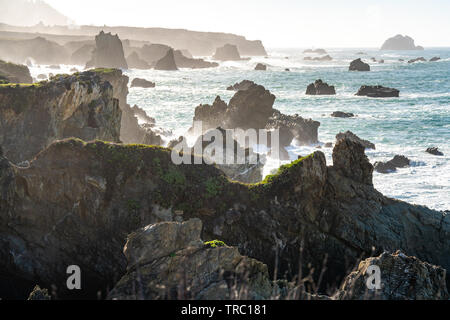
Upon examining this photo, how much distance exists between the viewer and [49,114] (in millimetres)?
18812

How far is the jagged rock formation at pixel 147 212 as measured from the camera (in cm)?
1003

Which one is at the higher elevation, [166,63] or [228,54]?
[228,54]

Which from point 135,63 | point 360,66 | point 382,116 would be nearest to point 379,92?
point 382,116

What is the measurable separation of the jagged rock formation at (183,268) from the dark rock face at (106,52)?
335 feet

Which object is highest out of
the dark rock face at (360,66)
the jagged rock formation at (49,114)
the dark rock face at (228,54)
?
the dark rock face at (228,54)

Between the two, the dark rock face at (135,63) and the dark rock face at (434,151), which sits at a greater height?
the dark rock face at (135,63)

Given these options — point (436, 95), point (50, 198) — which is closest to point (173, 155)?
point (50, 198)

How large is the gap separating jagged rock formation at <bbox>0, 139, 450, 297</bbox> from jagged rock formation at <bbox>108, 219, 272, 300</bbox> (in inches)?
84.0

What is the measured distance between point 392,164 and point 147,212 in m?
21.6

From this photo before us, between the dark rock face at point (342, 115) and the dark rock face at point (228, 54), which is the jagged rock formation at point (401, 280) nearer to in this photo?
the dark rock face at point (342, 115)

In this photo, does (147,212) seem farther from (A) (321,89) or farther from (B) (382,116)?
(A) (321,89)

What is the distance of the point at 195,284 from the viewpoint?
7117 millimetres

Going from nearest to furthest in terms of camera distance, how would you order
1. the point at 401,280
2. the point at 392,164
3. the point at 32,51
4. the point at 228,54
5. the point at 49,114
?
the point at 401,280 < the point at 49,114 < the point at 392,164 < the point at 32,51 < the point at 228,54

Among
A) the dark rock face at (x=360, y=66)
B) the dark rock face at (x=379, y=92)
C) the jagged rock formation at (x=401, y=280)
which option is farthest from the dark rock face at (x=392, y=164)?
the dark rock face at (x=360, y=66)
